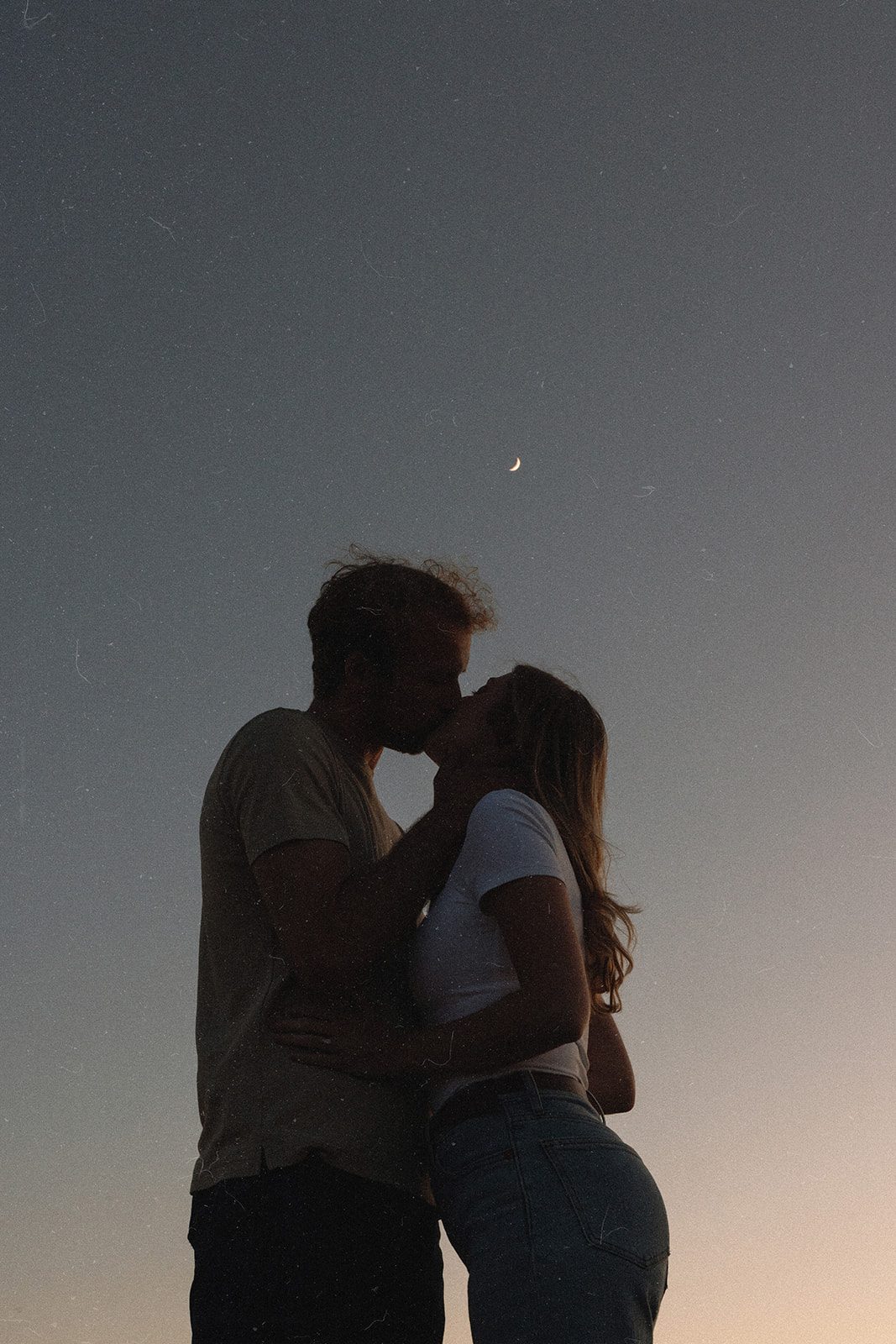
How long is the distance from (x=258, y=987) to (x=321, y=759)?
0.55 meters

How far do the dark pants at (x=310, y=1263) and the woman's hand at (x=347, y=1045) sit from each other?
197 mm

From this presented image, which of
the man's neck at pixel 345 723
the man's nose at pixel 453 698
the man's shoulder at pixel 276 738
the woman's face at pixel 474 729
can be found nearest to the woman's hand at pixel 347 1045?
the man's shoulder at pixel 276 738

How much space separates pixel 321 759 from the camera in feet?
9.04

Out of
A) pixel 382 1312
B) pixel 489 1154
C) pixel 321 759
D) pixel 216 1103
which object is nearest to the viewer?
pixel 489 1154

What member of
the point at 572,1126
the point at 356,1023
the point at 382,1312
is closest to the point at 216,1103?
the point at 356,1023

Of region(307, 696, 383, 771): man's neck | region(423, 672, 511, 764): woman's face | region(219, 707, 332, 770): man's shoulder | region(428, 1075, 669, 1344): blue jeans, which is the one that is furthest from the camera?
region(307, 696, 383, 771): man's neck

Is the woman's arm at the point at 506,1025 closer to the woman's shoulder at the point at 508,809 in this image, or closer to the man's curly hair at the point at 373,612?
the woman's shoulder at the point at 508,809

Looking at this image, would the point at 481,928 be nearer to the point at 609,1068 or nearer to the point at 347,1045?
the point at 347,1045

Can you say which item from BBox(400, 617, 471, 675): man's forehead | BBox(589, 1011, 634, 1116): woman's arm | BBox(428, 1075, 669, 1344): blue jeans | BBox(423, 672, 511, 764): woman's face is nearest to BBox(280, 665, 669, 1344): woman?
BBox(428, 1075, 669, 1344): blue jeans

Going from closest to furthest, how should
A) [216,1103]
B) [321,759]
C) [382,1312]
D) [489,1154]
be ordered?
1. [489,1154]
2. [382,1312]
3. [216,1103]
4. [321,759]

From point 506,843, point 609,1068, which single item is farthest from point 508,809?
point 609,1068

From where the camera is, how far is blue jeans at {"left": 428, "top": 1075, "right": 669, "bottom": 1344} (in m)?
→ 2.00

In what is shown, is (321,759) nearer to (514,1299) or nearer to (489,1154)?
(489,1154)

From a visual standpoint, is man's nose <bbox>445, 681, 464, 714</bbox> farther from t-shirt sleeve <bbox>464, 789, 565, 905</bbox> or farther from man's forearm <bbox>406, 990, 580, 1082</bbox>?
man's forearm <bbox>406, 990, 580, 1082</bbox>
